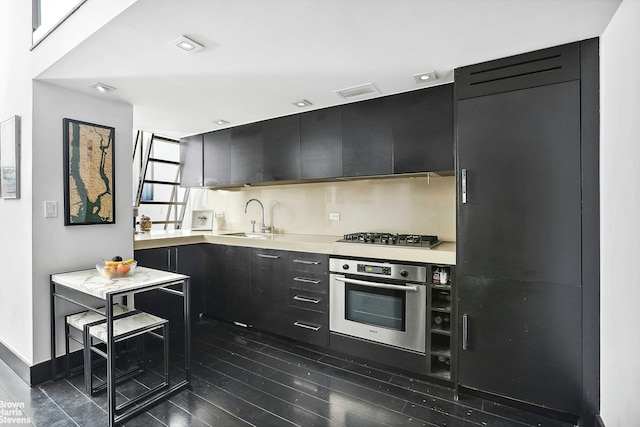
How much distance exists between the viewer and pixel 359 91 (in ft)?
8.55

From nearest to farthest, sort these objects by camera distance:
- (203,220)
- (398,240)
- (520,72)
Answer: (520,72), (398,240), (203,220)

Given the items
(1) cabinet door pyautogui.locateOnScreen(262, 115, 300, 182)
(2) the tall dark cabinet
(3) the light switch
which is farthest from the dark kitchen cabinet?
(2) the tall dark cabinet

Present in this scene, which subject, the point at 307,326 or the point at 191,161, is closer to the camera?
the point at 307,326

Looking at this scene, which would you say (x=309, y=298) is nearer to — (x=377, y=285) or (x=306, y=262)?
(x=306, y=262)

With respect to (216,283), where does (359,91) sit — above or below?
above

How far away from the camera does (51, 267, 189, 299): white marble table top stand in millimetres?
1968

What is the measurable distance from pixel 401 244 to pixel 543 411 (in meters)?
1.36

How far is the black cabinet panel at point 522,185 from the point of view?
1847 mm

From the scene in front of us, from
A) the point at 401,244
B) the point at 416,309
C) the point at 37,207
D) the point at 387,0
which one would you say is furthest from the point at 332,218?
the point at 37,207

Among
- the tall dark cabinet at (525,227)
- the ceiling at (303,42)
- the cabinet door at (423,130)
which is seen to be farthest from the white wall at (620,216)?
the cabinet door at (423,130)

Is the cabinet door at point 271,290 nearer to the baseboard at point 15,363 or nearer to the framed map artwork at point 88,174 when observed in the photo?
the framed map artwork at point 88,174

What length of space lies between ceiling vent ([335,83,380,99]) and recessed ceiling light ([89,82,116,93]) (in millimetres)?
1810

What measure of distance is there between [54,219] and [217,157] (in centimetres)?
180

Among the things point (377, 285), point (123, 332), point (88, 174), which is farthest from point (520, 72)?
point (88, 174)
